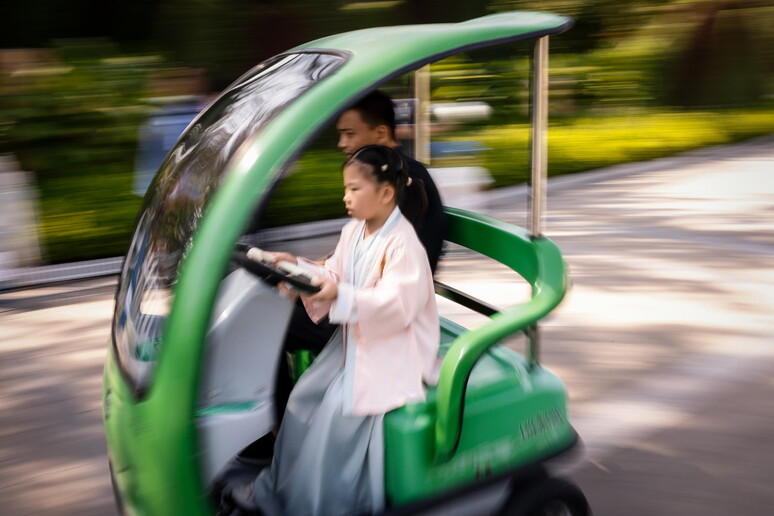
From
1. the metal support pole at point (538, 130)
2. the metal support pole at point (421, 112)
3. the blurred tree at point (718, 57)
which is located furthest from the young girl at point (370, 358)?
the blurred tree at point (718, 57)

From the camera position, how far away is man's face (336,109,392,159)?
8.20ft

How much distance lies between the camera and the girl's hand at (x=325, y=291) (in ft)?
6.42

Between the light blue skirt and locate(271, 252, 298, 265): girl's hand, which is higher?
locate(271, 252, 298, 265): girl's hand

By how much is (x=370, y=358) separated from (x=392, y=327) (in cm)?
11

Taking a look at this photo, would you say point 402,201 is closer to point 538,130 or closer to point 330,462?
point 538,130

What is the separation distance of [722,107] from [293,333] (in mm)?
13834

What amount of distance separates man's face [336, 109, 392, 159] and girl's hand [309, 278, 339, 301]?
64 cm

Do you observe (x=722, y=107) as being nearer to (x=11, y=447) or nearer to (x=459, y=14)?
(x=459, y=14)

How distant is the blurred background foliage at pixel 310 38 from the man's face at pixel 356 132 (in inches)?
64.0

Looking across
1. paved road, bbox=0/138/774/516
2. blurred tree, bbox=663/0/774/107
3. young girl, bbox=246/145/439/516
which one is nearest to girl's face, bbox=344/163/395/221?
young girl, bbox=246/145/439/516

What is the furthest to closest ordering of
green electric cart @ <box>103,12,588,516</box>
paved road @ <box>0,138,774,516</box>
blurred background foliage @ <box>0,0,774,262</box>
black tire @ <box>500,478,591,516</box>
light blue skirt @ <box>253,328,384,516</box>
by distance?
blurred background foliage @ <box>0,0,774,262</box>, paved road @ <box>0,138,774,516</box>, black tire @ <box>500,478,591,516</box>, light blue skirt @ <box>253,328,384,516</box>, green electric cart @ <box>103,12,588,516</box>

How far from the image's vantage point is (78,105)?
7.55 m

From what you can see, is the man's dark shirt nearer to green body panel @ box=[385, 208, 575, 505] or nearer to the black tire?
green body panel @ box=[385, 208, 575, 505]

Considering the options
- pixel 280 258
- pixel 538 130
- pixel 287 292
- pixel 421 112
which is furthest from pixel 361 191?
pixel 421 112
